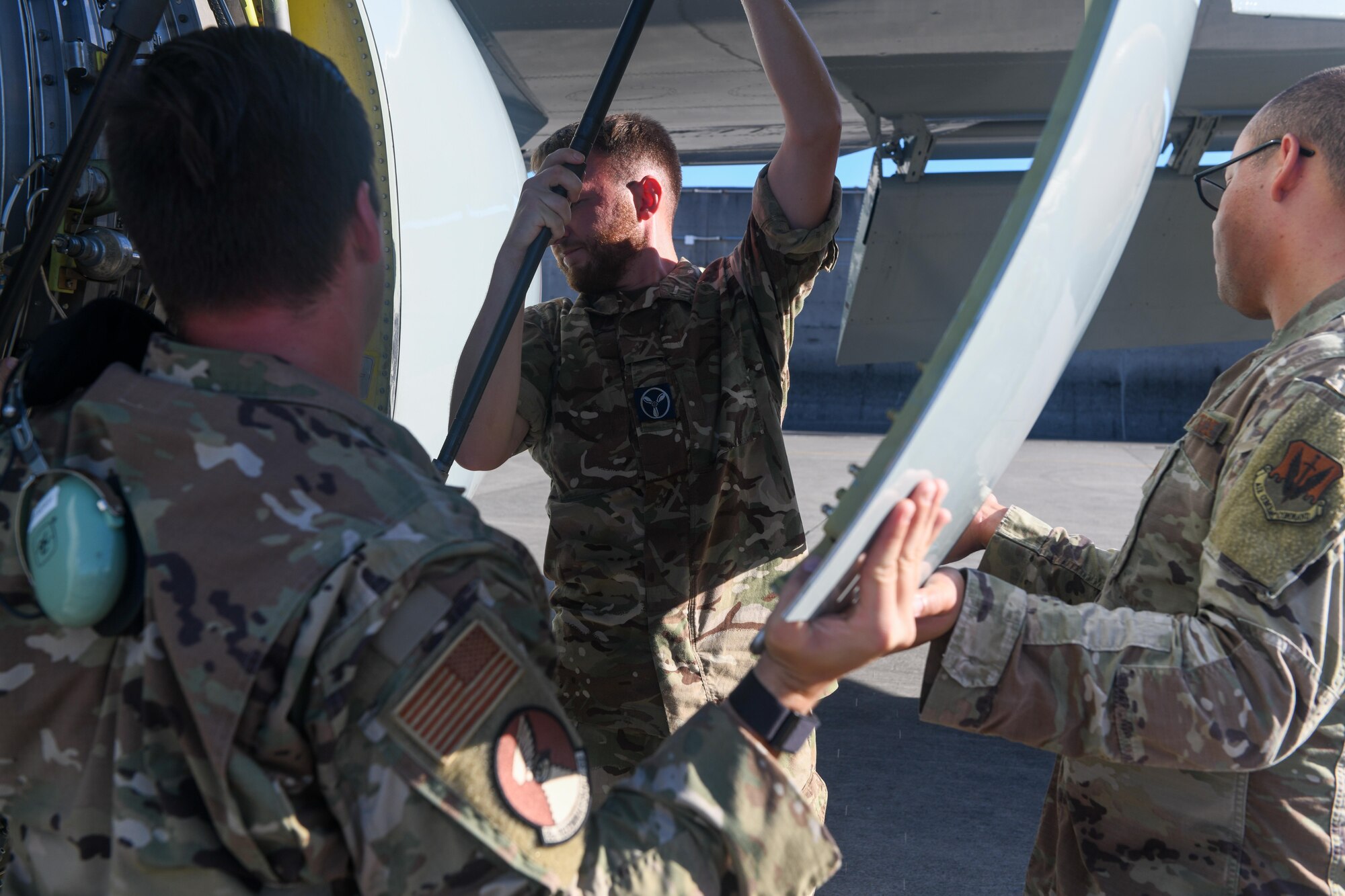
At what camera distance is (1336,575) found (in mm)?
1206

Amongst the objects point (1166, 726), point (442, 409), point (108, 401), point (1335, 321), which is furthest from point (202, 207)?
point (442, 409)

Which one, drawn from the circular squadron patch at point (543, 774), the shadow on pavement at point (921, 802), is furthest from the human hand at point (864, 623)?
the shadow on pavement at point (921, 802)

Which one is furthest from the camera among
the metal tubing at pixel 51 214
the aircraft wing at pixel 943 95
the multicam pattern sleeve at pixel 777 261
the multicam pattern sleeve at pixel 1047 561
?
the aircraft wing at pixel 943 95

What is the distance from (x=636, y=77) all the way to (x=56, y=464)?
3.96 meters

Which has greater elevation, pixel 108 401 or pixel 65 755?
pixel 108 401

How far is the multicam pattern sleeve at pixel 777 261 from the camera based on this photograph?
2.10 m

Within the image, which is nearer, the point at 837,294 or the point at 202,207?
the point at 202,207

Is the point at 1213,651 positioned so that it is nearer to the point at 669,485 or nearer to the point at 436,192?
the point at 669,485

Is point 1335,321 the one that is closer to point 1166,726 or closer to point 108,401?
point 1166,726

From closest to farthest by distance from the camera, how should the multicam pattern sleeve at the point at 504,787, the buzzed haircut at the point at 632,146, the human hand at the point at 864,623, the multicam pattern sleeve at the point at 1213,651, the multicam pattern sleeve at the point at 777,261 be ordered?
the multicam pattern sleeve at the point at 504,787, the human hand at the point at 864,623, the multicam pattern sleeve at the point at 1213,651, the multicam pattern sleeve at the point at 777,261, the buzzed haircut at the point at 632,146

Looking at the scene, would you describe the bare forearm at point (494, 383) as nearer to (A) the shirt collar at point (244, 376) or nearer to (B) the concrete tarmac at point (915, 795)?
(B) the concrete tarmac at point (915, 795)

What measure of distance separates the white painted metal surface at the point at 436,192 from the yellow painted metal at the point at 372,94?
2 centimetres

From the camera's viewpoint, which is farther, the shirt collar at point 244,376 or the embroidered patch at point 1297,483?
the embroidered patch at point 1297,483

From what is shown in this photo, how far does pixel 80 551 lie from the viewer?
0.85 meters
